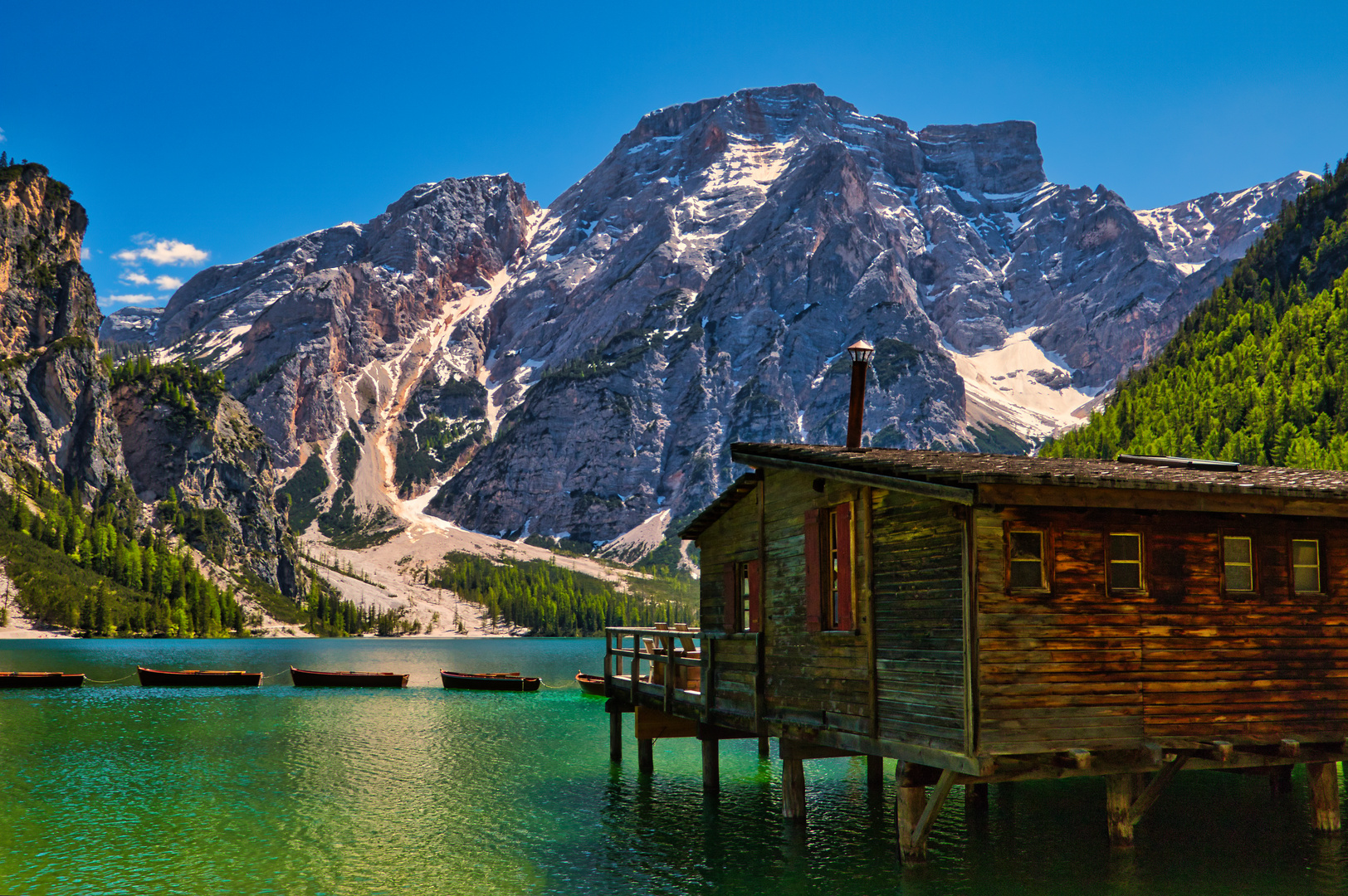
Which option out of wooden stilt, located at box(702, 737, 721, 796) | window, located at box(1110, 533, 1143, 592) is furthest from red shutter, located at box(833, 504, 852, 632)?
wooden stilt, located at box(702, 737, 721, 796)

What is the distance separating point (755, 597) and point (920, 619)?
8.05 m

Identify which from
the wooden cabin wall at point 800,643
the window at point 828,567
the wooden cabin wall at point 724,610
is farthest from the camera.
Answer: the wooden cabin wall at point 724,610

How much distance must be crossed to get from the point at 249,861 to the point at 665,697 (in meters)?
13.5

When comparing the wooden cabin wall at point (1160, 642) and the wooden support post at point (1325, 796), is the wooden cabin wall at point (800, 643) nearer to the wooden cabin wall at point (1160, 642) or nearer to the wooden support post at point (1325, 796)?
the wooden cabin wall at point (1160, 642)

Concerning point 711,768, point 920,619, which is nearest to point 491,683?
point 711,768

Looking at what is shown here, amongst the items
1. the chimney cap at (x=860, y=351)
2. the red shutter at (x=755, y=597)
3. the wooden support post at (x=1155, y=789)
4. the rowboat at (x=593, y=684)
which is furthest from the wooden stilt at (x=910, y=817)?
the rowboat at (x=593, y=684)

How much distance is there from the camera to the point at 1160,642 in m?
21.9

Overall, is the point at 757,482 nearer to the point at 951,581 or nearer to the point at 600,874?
the point at 951,581

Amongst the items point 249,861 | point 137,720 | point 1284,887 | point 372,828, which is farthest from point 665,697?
point 137,720

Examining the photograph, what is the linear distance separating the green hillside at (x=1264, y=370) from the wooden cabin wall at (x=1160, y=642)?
95.9 metres

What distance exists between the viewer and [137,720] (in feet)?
199

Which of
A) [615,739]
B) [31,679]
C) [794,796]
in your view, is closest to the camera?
[794,796]

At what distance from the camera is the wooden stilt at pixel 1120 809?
73.7 ft

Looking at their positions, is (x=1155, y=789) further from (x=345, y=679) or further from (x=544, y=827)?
(x=345, y=679)
